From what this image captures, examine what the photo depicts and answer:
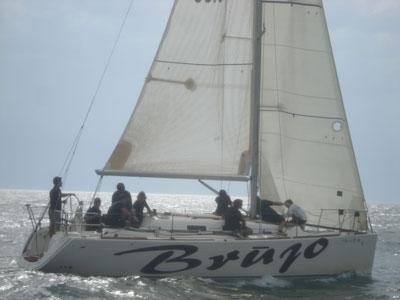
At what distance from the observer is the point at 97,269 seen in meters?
16.0

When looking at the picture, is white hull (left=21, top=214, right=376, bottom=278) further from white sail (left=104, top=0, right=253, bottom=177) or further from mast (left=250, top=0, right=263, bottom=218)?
white sail (left=104, top=0, right=253, bottom=177)

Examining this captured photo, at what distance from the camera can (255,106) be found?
18.2 meters

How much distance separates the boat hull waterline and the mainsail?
65.7 inches

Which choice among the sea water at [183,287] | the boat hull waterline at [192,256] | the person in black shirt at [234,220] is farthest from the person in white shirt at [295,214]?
the sea water at [183,287]

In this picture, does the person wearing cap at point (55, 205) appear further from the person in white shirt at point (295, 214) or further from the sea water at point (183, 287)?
the person in white shirt at point (295, 214)

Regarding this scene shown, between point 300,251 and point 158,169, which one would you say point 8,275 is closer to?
point 158,169

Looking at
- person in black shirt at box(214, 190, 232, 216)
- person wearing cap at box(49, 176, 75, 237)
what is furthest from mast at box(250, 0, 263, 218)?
person wearing cap at box(49, 176, 75, 237)

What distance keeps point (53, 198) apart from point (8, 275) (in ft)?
6.23

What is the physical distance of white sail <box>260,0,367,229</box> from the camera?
743 inches

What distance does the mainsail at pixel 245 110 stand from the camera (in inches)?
715

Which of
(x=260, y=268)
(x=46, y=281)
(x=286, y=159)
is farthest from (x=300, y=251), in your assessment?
(x=46, y=281)

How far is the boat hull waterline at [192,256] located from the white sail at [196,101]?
213 centimetres

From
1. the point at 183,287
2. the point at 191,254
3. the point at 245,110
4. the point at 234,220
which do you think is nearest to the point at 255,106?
the point at 245,110

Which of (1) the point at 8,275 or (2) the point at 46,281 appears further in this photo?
(1) the point at 8,275
